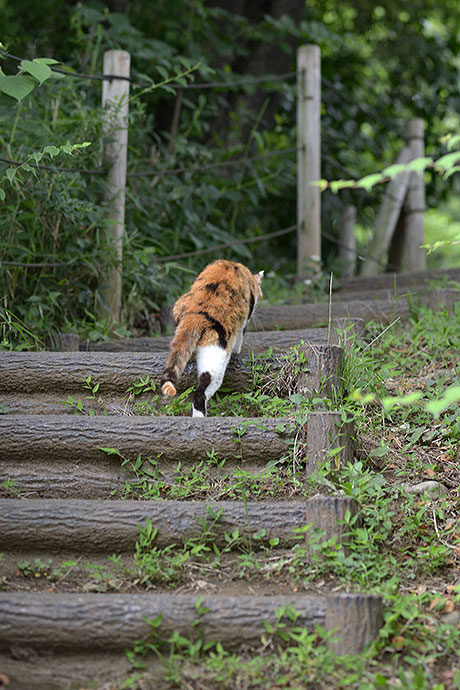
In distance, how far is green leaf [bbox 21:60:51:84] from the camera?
317 centimetres

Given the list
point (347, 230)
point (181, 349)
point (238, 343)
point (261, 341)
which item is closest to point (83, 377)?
point (181, 349)

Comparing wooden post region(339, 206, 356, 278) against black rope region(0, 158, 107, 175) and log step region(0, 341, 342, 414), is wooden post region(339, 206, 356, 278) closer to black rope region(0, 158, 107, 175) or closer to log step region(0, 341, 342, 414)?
black rope region(0, 158, 107, 175)

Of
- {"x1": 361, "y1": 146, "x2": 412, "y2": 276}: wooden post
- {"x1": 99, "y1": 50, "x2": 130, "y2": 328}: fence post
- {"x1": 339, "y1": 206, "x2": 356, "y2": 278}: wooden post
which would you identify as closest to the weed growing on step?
{"x1": 99, "y1": 50, "x2": 130, "y2": 328}: fence post

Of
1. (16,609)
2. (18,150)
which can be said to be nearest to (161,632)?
(16,609)

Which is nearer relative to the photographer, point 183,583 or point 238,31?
point 183,583

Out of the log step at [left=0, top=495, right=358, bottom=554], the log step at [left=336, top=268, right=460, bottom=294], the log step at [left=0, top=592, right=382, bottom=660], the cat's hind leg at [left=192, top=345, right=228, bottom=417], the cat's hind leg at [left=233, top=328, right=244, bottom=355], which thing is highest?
the log step at [left=336, top=268, right=460, bottom=294]

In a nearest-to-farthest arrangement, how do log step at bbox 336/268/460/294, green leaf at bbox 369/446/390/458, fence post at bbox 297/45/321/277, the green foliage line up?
1. green leaf at bbox 369/446/390/458
2. the green foliage
3. log step at bbox 336/268/460/294
4. fence post at bbox 297/45/321/277

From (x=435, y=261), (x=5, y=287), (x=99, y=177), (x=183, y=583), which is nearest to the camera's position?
(x=183, y=583)

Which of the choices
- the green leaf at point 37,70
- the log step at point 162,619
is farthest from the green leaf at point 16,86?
the log step at point 162,619

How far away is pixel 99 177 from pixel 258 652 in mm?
3129

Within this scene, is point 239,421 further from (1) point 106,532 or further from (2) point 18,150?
(2) point 18,150

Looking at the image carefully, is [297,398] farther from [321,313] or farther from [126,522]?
[321,313]

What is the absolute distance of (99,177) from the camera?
14.9ft

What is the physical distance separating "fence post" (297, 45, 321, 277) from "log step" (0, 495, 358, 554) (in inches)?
131
